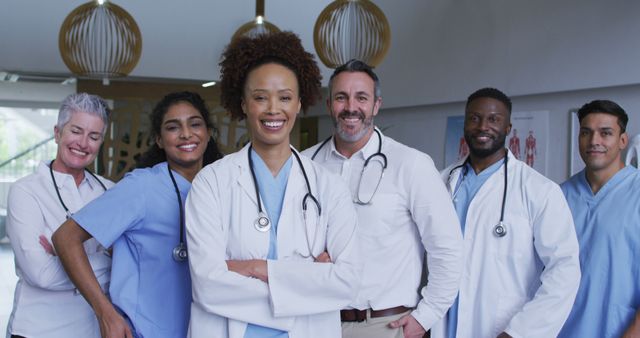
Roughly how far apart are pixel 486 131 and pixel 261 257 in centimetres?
125

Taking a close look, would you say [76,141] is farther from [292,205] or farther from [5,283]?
[5,283]

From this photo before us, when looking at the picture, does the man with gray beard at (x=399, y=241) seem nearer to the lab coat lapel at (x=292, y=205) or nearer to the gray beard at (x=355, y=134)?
the gray beard at (x=355, y=134)

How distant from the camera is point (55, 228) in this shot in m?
2.41

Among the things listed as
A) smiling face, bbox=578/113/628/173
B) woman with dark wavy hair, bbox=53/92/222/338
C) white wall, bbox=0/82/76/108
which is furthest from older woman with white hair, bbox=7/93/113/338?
white wall, bbox=0/82/76/108

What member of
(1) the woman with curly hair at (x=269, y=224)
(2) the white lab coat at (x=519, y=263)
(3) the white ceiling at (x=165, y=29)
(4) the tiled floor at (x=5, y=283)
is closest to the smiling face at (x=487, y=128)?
(2) the white lab coat at (x=519, y=263)

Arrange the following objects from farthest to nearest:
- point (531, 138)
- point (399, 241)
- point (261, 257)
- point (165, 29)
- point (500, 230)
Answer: point (165, 29), point (531, 138), point (500, 230), point (399, 241), point (261, 257)

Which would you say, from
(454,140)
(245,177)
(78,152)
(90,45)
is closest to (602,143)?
(245,177)

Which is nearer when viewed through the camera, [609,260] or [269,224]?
[269,224]

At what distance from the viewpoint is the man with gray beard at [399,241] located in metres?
2.40

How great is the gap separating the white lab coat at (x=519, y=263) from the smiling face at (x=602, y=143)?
0.37m

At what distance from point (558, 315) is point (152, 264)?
151 cm

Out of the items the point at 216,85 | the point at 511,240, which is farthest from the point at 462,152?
the point at 511,240

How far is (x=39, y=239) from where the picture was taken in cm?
232

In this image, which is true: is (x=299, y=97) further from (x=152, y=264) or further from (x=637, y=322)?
(x=637, y=322)
